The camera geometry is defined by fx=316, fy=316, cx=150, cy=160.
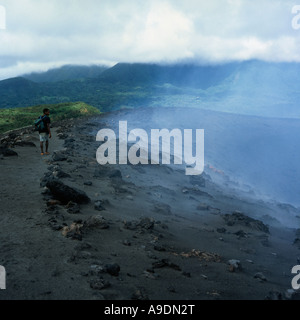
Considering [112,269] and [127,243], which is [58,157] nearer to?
[127,243]

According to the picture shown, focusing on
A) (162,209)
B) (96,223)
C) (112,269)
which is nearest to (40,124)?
(162,209)

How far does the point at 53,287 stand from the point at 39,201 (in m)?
3.08

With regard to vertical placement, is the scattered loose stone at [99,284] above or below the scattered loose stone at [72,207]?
below

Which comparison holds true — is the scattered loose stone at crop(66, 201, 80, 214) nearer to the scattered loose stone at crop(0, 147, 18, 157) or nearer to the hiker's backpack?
the scattered loose stone at crop(0, 147, 18, 157)

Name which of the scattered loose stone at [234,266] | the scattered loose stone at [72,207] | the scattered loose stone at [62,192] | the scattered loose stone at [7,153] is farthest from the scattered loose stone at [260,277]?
the scattered loose stone at [7,153]

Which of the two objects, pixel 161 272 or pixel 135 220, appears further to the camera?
pixel 135 220

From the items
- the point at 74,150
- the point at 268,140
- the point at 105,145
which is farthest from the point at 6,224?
the point at 268,140

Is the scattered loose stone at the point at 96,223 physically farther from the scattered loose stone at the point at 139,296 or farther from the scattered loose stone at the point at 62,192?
the scattered loose stone at the point at 139,296

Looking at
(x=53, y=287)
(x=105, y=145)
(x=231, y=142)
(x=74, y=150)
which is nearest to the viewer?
A: (x=53, y=287)

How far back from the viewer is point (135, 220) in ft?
21.9

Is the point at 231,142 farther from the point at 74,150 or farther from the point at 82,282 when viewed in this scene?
the point at 82,282

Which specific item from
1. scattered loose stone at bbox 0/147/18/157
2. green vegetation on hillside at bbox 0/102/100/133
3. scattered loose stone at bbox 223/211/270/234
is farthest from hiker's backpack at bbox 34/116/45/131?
green vegetation on hillside at bbox 0/102/100/133
